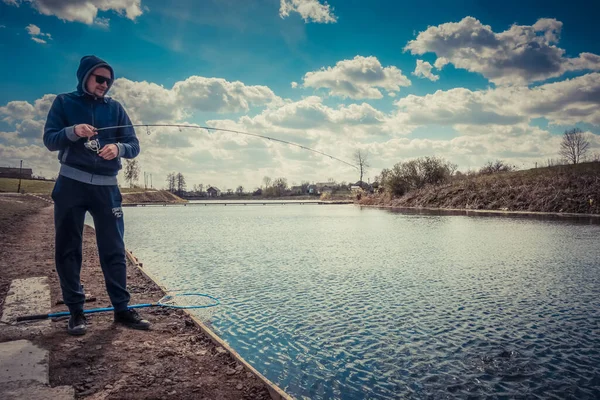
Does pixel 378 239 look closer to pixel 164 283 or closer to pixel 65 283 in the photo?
pixel 164 283

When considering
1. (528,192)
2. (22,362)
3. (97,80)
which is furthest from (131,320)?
(528,192)

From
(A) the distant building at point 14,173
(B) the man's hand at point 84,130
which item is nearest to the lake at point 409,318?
(B) the man's hand at point 84,130

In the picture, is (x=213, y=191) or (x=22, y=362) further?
(x=213, y=191)

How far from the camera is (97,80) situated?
4230mm

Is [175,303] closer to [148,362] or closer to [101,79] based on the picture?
[148,362]

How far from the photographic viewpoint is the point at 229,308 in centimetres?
584

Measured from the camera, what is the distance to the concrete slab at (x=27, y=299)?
4.58 m

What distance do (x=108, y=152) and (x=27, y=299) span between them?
2.96 metres

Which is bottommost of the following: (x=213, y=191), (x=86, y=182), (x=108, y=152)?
(x=86, y=182)

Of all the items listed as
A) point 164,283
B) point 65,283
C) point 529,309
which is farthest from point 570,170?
point 65,283

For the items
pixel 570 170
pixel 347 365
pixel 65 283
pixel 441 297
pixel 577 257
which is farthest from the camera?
pixel 570 170

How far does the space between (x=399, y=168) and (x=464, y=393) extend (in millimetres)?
53247

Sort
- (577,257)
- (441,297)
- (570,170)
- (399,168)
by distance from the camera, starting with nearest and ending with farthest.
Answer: (441,297), (577,257), (570,170), (399,168)

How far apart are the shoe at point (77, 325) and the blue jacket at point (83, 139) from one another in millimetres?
1475
